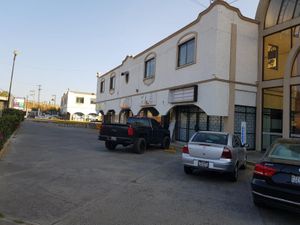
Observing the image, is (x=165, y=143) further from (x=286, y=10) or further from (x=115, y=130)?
(x=286, y=10)

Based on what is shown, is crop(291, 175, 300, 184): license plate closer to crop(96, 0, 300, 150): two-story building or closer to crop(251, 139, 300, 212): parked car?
crop(251, 139, 300, 212): parked car

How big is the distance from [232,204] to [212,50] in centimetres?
1153

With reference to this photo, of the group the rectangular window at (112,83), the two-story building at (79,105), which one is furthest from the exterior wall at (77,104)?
the rectangular window at (112,83)

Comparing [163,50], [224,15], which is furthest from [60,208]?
[163,50]

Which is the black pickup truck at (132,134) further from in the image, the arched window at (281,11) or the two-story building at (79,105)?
the two-story building at (79,105)

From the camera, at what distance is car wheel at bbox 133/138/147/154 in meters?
14.2

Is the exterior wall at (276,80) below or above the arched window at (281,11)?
below

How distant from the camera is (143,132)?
49.0 ft

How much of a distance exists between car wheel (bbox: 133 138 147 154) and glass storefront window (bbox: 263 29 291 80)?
8644 mm

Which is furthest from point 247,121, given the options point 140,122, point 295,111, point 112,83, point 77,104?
point 77,104

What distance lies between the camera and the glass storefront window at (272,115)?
16.4 metres

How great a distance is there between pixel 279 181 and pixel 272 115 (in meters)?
12.8

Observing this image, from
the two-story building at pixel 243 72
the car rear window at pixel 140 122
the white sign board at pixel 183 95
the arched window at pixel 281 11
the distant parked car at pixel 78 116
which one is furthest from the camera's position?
the distant parked car at pixel 78 116

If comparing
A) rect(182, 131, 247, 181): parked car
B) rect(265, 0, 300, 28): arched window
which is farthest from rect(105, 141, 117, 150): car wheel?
rect(265, 0, 300, 28): arched window
